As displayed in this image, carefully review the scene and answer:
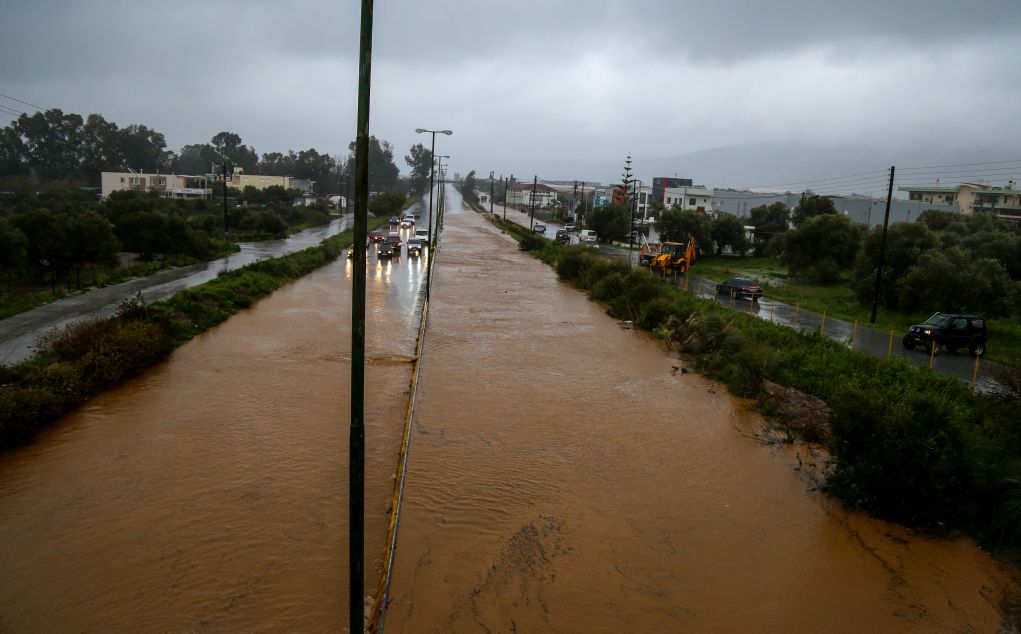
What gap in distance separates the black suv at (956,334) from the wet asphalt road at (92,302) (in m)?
25.4

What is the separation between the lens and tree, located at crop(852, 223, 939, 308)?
31109 millimetres

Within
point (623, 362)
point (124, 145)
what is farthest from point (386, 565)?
point (124, 145)

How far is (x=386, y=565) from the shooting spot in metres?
9.47

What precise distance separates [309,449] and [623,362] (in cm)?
1138

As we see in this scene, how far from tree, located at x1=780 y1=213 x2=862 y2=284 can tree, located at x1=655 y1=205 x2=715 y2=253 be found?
10277 mm

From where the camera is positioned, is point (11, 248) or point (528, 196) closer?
point (11, 248)

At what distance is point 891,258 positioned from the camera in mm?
32875

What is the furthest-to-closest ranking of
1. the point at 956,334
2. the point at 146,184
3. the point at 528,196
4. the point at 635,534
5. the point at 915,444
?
the point at 528,196, the point at 146,184, the point at 956,334, the point at 915,444, the point at 635,534

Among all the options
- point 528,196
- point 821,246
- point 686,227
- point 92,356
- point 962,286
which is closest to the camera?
point 92,356

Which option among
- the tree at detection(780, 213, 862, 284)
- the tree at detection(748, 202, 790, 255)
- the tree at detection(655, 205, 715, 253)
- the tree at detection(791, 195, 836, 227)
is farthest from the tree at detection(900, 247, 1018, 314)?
the tree at detection(748, 202, 790, 255)

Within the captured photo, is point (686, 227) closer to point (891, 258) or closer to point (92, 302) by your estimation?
point (891, 258)

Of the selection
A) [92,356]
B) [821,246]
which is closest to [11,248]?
[92,356]

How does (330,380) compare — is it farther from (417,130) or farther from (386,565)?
(417,130)

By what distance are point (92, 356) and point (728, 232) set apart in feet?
154
